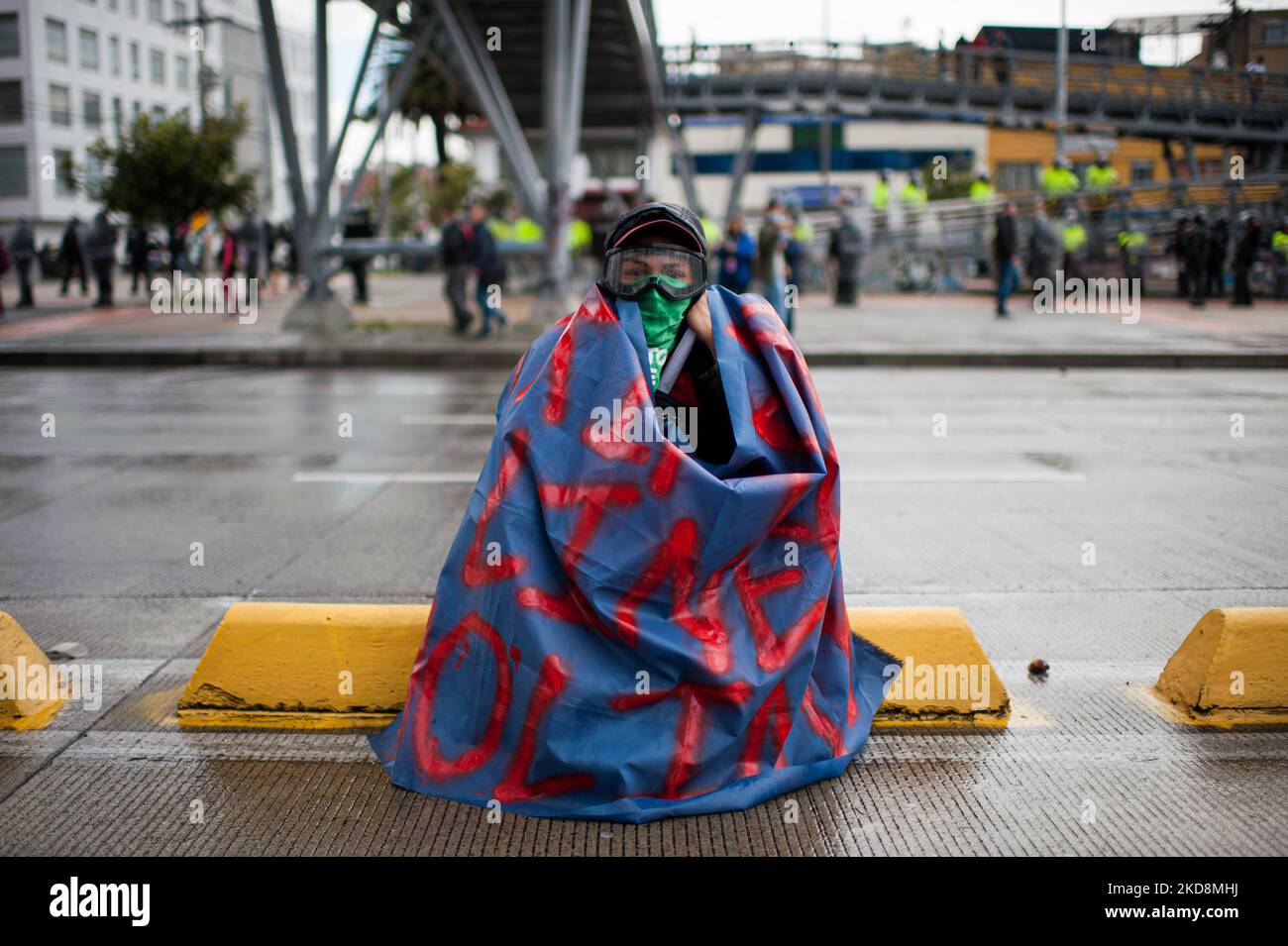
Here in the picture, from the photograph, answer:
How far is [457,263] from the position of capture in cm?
1825

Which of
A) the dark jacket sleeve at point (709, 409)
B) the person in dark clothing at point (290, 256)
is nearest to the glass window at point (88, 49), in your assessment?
the person in dark clothing at point (290, 256)

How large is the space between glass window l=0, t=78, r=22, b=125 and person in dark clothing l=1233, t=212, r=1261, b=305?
5270 cm

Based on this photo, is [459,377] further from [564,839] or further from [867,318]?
[564,839]

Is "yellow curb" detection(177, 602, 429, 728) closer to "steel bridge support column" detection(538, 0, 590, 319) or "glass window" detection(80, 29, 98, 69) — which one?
"steel bridge support column" detection(538, 0, 590, 319)

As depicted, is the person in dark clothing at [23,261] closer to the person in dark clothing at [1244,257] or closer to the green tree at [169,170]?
the green tree at [169,170]

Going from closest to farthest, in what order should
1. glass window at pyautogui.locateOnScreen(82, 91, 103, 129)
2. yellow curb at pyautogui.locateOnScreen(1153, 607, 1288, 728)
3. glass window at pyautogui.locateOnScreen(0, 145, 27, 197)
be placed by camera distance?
yellow curb at pyautogui.locateOnScreen(1153, 607, 1288, 728), glass window at pyautogui.locateOnScreen(0, 145, 27, 197), glass window at pyautogui.locateOnScreen(82, 91, 103, 129)

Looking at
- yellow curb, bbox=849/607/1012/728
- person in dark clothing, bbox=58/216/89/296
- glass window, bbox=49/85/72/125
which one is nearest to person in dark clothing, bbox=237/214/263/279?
person in dark clothing, bbox=58/216/89/296

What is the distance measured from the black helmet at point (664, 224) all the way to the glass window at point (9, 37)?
60588mm

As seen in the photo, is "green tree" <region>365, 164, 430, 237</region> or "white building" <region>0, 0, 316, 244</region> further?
"green tree" <region>365, 164, 430, 237</region>

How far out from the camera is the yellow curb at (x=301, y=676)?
401 cm

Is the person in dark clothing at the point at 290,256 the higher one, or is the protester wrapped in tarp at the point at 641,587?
the person in dark clothing at the point at 290,256

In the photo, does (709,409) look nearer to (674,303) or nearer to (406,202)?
(674,303)

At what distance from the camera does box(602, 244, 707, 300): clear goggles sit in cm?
355

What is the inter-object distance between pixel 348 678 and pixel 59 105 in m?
61.9
